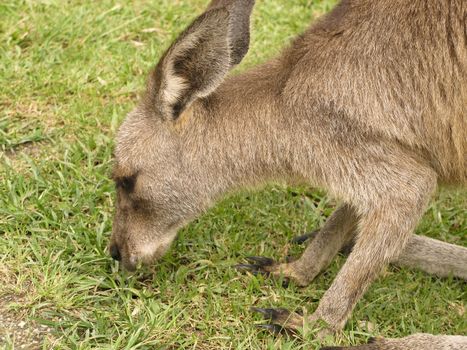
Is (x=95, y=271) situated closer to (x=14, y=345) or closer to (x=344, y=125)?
(x=14, y=345)

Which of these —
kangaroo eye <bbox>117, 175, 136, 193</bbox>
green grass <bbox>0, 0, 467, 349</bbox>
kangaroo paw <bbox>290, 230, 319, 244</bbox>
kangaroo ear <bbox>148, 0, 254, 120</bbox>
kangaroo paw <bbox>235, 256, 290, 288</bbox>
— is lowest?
kangaroo paw <bbox>290, 230, 319, 244</bbox>

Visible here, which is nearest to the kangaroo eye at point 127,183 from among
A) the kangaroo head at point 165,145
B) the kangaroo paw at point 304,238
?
the kangaroo head at point 165,145

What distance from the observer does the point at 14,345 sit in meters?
4.45

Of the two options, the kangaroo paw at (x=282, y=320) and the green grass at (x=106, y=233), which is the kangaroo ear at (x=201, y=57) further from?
the kangaroo paw at (x=282, y=320)

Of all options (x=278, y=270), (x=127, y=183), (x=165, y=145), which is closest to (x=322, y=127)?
(x=165, y=145)

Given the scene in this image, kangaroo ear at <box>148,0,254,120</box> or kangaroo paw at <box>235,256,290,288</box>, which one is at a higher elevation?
kangaroo ear at <box>148,0,254,120</box>

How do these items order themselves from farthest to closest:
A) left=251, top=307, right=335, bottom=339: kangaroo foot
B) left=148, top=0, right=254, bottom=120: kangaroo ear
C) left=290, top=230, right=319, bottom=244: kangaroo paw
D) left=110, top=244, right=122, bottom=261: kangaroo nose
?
left=290, top=230, right=319, bottom=244: kangaroo paw, left=110, top=244, right=122, bottom=261: kangaroo nose, left=251, top=307, right=335, bottom=339: kangaroo foot, left=148, top=0, right=254, bottom=120: kangaroo ear

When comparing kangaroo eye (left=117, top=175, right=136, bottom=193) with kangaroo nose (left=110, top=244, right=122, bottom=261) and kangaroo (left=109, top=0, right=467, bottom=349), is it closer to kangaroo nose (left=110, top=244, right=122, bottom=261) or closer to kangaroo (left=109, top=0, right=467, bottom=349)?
kangaroo (left=109, top=0, right=467, bottom=349)

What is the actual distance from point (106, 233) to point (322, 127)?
1502mm

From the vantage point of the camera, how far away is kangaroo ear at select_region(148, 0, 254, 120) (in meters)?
4.43

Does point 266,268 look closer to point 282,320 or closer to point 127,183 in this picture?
point 282,320

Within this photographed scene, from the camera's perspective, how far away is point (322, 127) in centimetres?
470

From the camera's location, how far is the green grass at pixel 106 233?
4715 mm

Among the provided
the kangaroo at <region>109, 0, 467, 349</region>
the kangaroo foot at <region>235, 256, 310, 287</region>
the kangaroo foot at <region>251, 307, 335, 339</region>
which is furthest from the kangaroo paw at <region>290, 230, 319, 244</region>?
the kangaroo foot at <region>251, 307, 335, 339</region>
